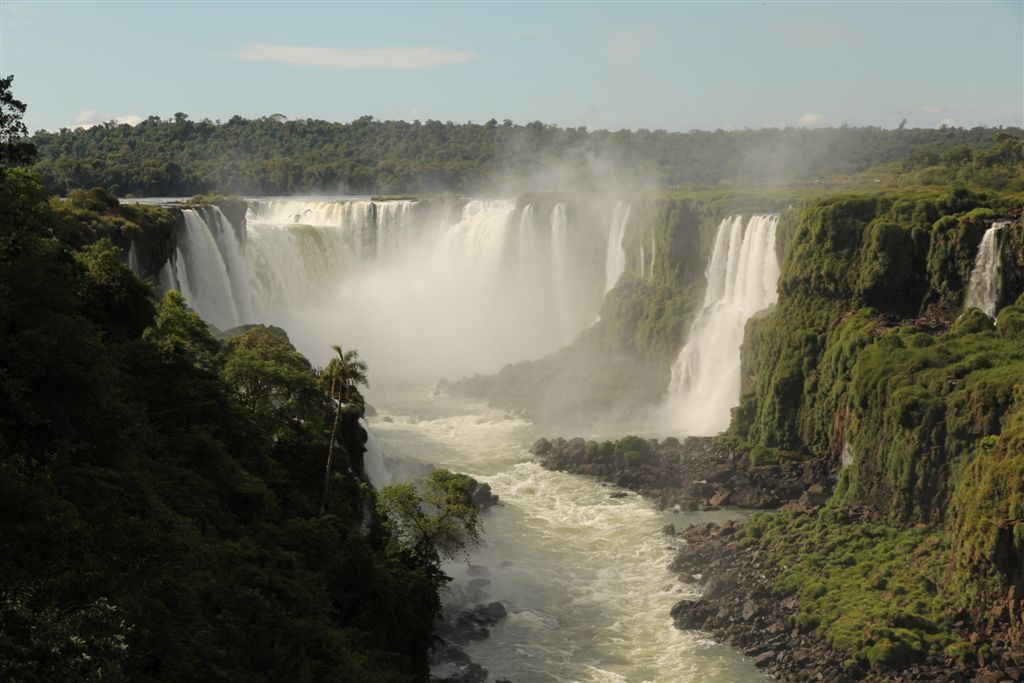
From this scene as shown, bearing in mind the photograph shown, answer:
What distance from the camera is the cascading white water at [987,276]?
146ft

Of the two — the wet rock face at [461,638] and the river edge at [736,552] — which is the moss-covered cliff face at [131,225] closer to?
the river edge at [736,552]

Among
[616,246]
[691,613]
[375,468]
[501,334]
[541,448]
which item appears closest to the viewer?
[691,613]

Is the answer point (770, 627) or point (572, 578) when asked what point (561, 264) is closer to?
point (572, 578)

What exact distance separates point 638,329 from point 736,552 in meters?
28.1

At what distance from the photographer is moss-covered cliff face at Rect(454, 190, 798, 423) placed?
6347 cm

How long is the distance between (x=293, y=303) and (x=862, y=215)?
39.2 meters

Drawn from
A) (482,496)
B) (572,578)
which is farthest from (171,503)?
(482,496)

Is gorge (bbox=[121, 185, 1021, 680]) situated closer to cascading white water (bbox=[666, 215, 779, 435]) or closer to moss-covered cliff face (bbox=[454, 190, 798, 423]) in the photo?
cascading white water (bbox=[666, 215, 779, 435])

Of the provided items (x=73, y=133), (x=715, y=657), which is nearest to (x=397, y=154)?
(x=73, y=133)

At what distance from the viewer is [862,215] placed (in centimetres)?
5153

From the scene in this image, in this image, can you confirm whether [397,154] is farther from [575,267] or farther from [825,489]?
[825,489]

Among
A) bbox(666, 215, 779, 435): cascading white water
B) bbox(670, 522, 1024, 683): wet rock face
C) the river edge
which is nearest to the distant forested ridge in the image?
bbox(666, 215, 779, 435): cascading white water

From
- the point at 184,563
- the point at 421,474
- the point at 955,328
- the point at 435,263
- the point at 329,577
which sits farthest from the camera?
the point at 435,263

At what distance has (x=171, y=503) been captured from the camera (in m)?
24.8
